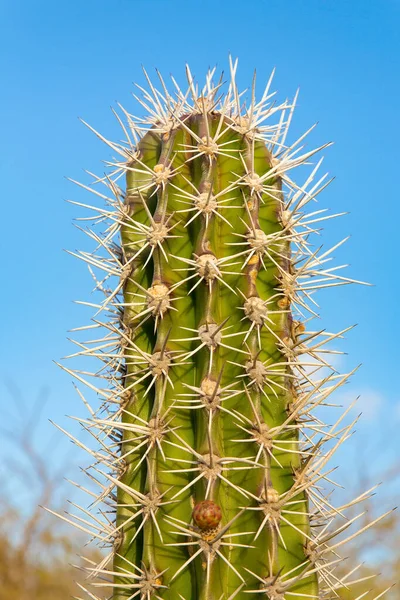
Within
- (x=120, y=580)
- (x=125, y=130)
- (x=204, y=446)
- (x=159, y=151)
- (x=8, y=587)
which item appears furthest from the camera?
(x=8, y=587)

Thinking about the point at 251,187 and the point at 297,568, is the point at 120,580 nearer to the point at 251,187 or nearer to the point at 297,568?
the point at 297,568

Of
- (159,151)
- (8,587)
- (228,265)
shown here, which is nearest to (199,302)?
(228,265)

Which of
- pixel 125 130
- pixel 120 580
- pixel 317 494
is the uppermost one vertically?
pixel 125 130

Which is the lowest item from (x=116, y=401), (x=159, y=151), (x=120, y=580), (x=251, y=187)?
(x=120, y=580)

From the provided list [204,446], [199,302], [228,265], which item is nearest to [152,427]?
[204,446]

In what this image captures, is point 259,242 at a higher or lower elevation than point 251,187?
lower

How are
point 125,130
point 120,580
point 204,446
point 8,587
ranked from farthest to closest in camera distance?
point 8,587
point 125,130
point 120,580
point 204,446

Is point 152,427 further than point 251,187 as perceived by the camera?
No

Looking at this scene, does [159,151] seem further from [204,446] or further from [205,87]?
[204,446]

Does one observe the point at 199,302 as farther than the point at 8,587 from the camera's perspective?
No
